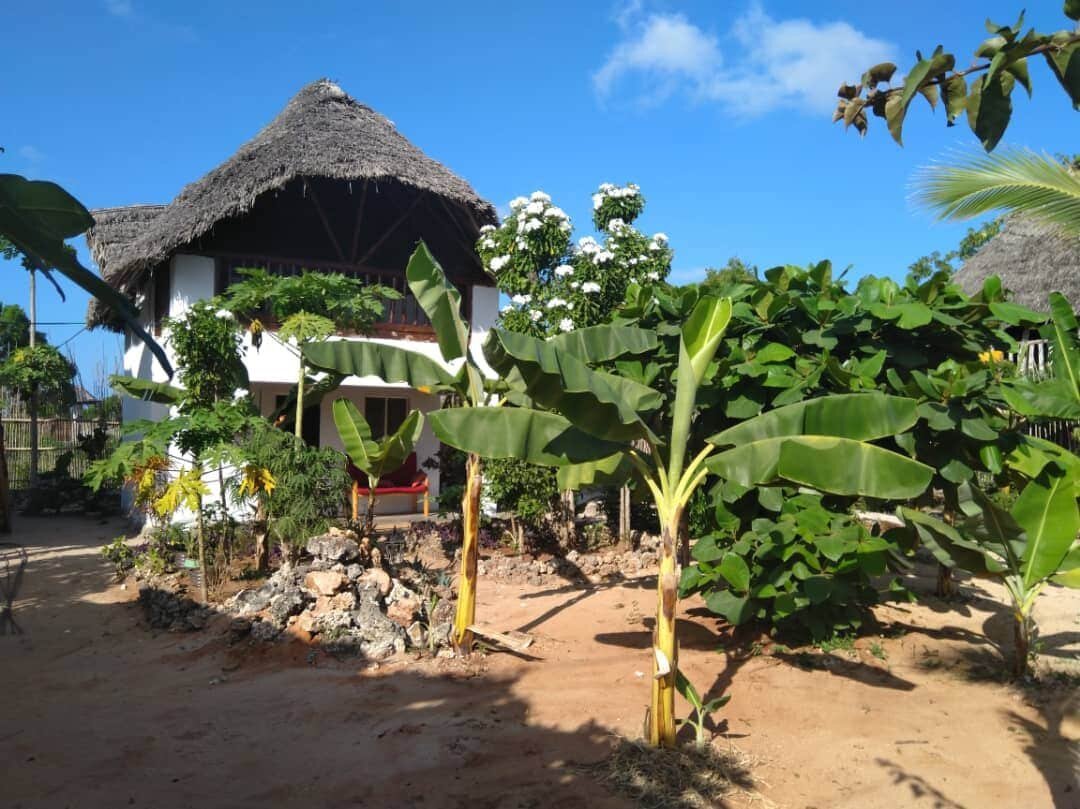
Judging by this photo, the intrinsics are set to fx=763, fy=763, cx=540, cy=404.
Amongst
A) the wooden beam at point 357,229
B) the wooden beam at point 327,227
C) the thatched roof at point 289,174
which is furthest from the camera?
the wooden beam at point 357,229

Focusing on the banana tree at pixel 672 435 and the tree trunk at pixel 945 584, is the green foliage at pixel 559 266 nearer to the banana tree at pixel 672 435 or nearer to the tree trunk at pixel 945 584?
the tree trunk at pixel 945 584

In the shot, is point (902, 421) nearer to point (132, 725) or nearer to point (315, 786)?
point (315, 786)

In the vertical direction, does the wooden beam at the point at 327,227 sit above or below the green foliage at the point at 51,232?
above

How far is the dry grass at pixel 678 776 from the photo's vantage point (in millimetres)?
3549

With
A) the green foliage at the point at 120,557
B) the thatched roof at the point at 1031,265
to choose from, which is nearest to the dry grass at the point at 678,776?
the green foliage at the point at 120,557

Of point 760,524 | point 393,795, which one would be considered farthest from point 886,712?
point 393,795

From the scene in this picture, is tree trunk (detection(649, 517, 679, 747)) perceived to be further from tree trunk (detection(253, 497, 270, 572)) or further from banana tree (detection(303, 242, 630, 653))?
tree trunk (detection(253, 497, 270, 572))

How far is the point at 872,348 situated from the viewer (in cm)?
546

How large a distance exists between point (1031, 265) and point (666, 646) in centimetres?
1234

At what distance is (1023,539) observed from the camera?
15.9 feet

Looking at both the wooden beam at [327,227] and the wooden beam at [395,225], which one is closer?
the wooden beam at [327,227]

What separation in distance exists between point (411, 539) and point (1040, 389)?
7082 mm

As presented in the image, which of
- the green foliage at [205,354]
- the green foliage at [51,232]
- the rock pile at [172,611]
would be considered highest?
the green foliage at [205,354]

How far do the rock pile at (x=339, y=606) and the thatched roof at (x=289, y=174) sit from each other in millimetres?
5298
